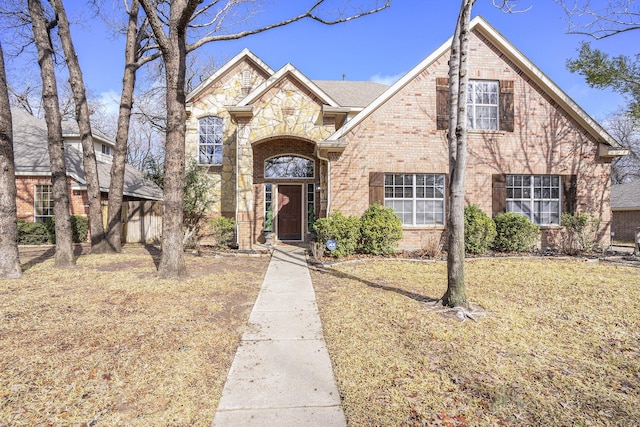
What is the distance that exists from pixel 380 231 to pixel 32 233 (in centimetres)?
1424

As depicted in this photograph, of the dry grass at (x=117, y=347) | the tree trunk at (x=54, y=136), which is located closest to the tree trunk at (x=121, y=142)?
the tree trunk at (x=54, y=136)

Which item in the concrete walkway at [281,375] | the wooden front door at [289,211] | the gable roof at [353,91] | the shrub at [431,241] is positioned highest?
the gable roof at [353,91]

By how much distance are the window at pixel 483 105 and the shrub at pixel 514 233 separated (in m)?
3.19

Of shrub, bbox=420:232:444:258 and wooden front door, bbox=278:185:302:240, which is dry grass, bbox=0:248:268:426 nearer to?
shrub, bbox=420:232:444:258

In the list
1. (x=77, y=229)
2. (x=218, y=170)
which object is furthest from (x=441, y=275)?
(x=77, y=229)

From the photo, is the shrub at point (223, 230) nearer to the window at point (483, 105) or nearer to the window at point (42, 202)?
the window at point (42, 202)

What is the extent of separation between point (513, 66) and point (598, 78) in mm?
4942

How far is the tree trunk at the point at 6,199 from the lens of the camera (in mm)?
6977

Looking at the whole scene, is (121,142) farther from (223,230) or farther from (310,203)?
(310,203)

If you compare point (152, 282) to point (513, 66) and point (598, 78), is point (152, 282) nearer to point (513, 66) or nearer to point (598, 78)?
point (513, 66)

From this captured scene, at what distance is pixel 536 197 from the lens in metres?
11.5

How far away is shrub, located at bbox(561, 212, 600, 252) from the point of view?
11.0 m

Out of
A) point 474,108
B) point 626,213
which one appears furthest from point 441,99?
point 626,213

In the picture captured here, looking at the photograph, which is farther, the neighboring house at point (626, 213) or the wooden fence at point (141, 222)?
the neighboring house at point (626, 213)
